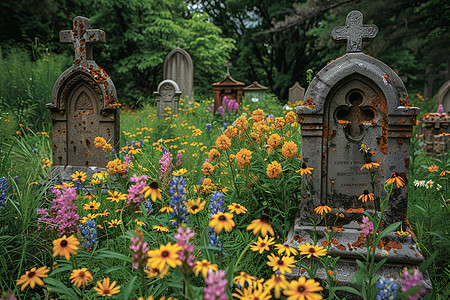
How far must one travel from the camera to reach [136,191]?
58.4 inches

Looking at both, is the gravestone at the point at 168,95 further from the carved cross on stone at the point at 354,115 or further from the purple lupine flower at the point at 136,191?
the purple lupine flower at the point at 136,191

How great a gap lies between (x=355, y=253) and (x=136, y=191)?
1473mm

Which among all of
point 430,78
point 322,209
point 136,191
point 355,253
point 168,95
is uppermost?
point 430,78

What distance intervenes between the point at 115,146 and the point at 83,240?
212cm

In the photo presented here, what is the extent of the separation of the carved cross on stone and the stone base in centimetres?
75

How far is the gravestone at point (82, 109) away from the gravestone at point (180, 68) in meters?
6.11

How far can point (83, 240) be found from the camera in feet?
5.25

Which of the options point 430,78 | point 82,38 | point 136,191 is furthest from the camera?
point 430,78

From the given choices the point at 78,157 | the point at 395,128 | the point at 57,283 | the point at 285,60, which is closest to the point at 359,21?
the point at 395,128

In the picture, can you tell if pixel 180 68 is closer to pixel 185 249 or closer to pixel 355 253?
pixel 355 253

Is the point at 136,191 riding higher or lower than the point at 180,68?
lower

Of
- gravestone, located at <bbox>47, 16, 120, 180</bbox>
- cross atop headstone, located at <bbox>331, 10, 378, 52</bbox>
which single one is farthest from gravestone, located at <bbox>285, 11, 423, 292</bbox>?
gravestone, located at <bbox>47, 16, 120, 180</bbox>

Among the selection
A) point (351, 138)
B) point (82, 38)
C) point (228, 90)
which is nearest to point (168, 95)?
point (228, 90)

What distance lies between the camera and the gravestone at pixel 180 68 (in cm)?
970
